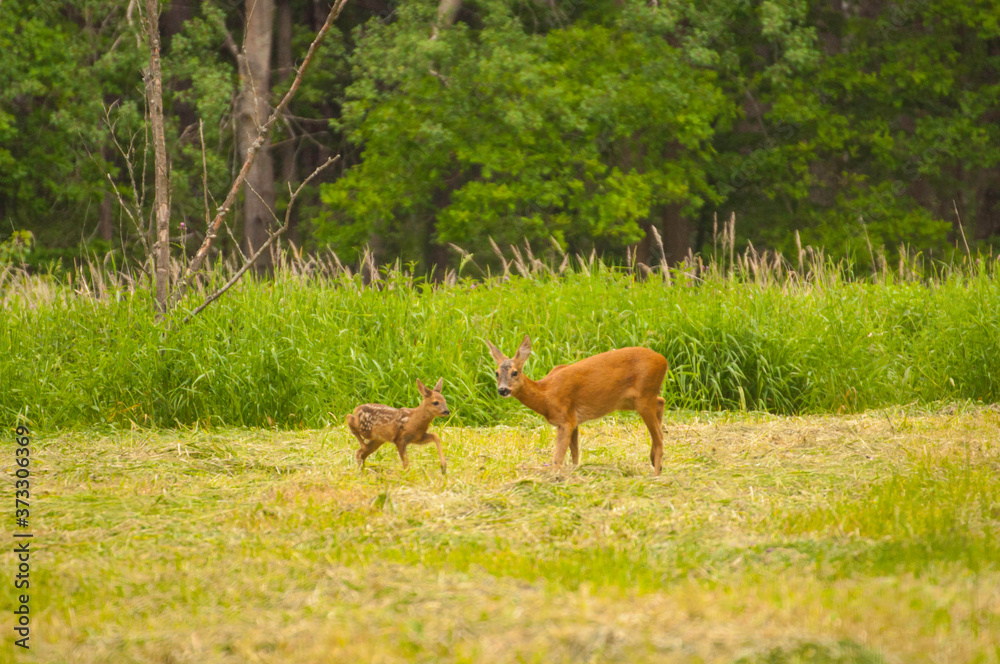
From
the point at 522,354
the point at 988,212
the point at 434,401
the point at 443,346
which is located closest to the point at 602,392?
the point at 522,354

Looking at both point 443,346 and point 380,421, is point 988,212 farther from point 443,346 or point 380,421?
point 380,421

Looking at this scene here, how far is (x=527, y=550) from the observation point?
15.1 ft

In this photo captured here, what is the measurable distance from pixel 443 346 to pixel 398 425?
3070mm

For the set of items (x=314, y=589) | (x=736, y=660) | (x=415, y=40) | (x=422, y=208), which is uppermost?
(x=415, y=40)

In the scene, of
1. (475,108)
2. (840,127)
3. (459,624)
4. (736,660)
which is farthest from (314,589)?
(840,127)

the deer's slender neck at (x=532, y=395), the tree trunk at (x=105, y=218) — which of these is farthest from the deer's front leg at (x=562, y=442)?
the tree trunk at (x=105, y=218)

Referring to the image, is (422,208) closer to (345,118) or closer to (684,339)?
(345,118)

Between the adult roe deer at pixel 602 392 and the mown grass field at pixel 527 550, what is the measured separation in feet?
0.96

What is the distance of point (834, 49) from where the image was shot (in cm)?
2864

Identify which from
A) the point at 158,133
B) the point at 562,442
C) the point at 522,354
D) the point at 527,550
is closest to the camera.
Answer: the point at 527,550

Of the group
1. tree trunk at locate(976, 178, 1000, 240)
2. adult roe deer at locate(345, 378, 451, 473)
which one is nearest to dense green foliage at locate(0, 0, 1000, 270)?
tree trunk at locate(976, 178, 1000, 240)

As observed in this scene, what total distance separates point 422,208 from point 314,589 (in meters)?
20.8

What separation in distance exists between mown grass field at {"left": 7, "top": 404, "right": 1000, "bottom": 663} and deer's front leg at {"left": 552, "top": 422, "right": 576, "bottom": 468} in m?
0.09

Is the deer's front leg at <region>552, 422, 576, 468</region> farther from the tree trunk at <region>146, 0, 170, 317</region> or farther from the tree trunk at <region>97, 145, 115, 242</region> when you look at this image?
the tree trunk at <region>97, 145, 115, 242</region>
